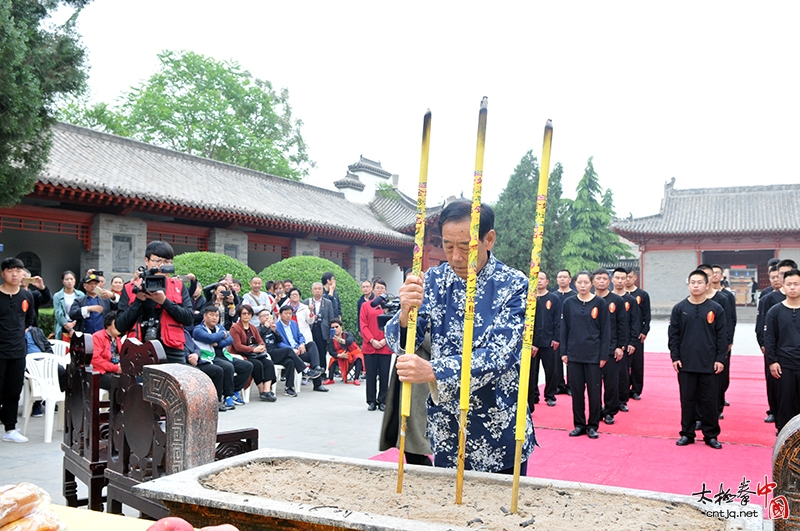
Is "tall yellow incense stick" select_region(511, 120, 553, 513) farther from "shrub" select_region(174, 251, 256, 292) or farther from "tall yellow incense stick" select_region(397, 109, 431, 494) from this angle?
"shrub" select_region(174, 251, 256, 292)

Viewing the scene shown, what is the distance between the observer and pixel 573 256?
31.0m

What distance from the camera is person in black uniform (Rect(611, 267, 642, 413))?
7.41 m

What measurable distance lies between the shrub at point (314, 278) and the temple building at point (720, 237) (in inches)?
760

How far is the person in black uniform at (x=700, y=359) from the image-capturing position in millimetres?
5574

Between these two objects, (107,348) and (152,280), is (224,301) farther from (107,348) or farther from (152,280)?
(152,280)

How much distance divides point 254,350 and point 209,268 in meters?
2.77

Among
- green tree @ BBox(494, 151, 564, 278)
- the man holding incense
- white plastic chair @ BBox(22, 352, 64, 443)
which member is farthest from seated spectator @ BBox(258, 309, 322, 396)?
green tree @ BBox(494, 151, 564, 278)

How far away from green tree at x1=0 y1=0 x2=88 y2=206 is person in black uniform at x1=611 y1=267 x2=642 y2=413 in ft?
22.0

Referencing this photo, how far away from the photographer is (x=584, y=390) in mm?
6094

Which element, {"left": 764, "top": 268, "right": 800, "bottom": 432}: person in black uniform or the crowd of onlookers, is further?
{"left": 764, "top": 268, "right": 800, "bottom": 432}: person in black uniform

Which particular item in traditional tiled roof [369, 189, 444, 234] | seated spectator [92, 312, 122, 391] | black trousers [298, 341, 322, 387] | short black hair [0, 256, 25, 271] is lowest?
black trousers [298, 341, 322, 387]

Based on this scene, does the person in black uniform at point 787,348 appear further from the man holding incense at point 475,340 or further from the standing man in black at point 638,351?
the man holding incense at point 475,340

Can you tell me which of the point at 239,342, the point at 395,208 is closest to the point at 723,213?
the point at 395,208

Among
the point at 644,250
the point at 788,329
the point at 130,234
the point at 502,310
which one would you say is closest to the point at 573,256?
the point at 644,250
